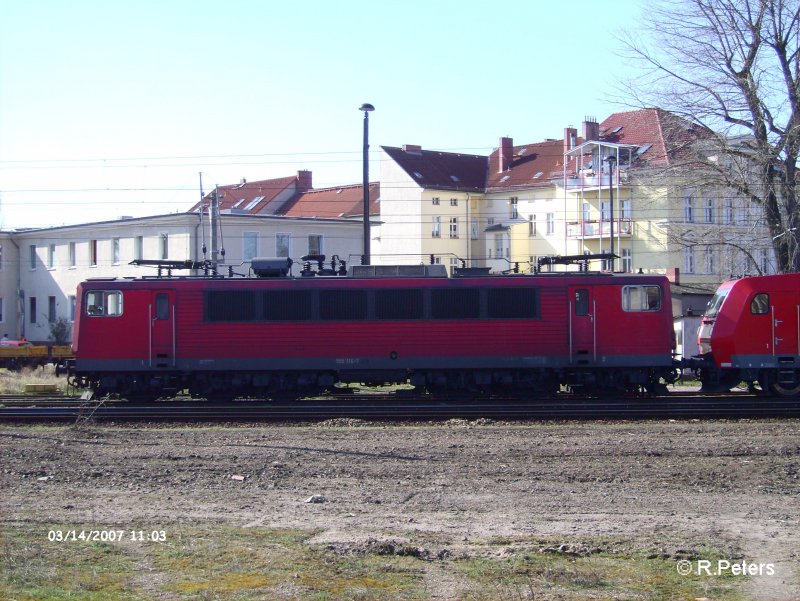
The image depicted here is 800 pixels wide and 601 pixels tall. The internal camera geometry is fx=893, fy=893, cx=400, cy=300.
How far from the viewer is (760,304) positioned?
21906mm

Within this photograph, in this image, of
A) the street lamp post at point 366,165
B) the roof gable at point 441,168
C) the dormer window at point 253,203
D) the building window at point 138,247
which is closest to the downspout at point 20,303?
the building window at point 138,247

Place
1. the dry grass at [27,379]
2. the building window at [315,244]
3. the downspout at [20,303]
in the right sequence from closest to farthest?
1. the dry grass at [27,379]
2. the building window at [315,244]
3. the downspout at [20,303]

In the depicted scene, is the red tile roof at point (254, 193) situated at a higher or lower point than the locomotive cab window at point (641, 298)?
higher

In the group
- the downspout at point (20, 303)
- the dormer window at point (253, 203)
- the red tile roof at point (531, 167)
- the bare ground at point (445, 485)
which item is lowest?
the bare ground at point (445, 485)

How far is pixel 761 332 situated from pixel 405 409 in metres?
9.06

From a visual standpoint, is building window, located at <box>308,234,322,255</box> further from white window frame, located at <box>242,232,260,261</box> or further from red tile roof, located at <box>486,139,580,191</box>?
red tile roof, located at <box>486,139,580,191</box>

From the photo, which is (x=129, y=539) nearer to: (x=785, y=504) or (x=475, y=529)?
(x=475, y=529)

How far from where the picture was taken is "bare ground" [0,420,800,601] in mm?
8938

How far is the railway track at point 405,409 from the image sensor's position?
18875 millimetres

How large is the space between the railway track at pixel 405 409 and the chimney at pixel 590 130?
3889cm

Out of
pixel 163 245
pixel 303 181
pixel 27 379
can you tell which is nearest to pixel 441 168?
pixel 303 181

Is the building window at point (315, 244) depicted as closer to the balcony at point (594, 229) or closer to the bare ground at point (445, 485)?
the balcony at point (594, 229)

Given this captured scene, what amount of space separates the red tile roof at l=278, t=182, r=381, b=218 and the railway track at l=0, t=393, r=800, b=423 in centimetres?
4460

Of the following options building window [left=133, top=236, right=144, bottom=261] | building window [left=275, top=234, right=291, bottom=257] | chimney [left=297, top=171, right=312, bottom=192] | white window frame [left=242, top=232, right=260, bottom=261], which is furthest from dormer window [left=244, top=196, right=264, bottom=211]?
white window frame [left=242, top=232, right=260, bottom=261]
